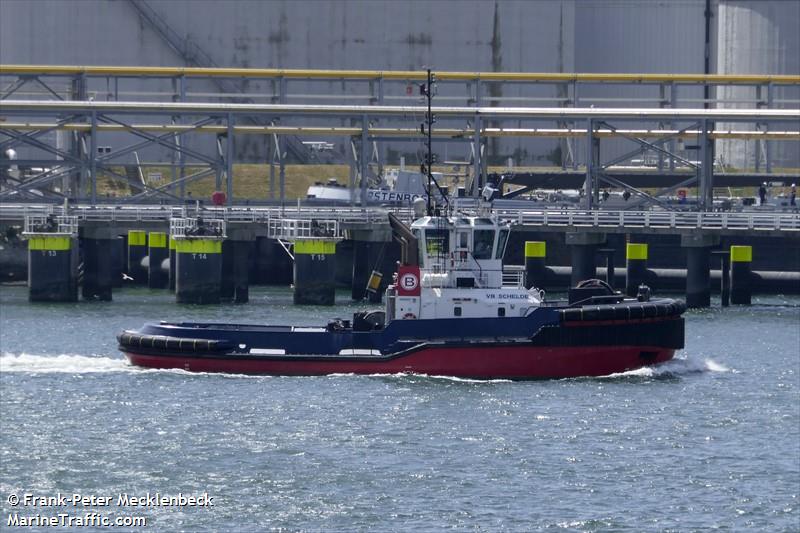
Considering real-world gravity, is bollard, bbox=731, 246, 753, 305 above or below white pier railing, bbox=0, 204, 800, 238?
below

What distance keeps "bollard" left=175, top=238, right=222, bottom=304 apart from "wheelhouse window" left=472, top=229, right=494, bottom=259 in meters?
16.4

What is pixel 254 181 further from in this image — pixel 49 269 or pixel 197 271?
pixel 197 271

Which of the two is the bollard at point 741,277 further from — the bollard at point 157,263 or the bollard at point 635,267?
the bollard at point 157,263

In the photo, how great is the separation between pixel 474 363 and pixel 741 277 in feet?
64.4

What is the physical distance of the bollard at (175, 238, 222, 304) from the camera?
54.3 meters

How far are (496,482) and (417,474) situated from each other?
1419 mm

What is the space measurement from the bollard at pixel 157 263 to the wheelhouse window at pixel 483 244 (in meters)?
24.0

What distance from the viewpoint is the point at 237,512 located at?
89.5ft

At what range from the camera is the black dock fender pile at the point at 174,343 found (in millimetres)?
39781

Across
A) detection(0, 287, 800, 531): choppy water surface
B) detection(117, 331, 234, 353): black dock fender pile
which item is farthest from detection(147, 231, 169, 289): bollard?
detection(117, 331, 234, 353): black dock fender pile

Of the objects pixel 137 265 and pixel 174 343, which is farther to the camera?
pixel 137 265

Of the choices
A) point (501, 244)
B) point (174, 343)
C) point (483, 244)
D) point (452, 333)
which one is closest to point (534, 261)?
point (501, 244)

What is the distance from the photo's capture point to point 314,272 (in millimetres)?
54250

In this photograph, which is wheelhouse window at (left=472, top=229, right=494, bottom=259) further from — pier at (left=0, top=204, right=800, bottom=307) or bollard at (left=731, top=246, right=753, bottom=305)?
bollard at (left=731, top=246, right=753, bottom=305)
